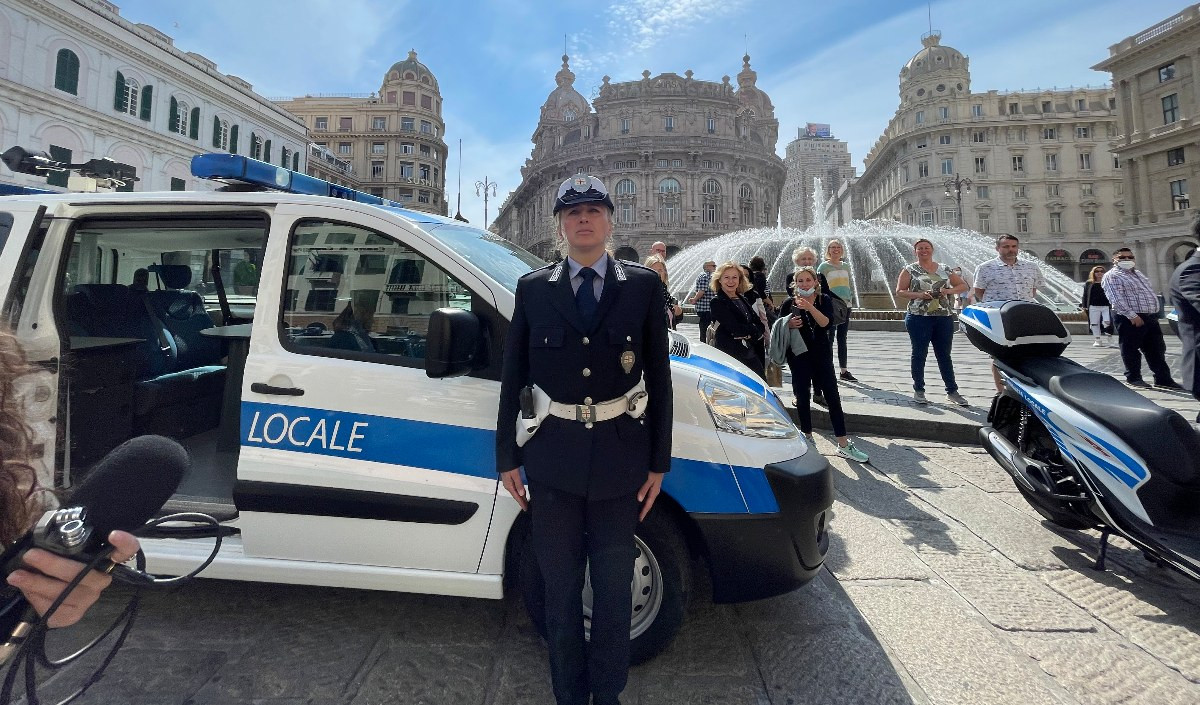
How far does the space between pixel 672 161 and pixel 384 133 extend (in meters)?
34.5

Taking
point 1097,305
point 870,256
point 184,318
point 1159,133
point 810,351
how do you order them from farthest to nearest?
point 1159,133 < point 870,256 < point 1097,305 < point 810,351 < point 184,318

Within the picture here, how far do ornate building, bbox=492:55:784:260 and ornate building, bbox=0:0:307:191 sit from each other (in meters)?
35.0

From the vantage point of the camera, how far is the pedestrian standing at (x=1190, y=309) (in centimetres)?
326

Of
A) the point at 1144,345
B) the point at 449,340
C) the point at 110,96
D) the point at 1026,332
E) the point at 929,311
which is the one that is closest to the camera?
the point at 449,340

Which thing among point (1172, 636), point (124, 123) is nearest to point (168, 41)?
point (124, 123)

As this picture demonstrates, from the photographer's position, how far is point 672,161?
61.8 metres

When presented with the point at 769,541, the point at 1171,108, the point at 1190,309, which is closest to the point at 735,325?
the point at 1190,309

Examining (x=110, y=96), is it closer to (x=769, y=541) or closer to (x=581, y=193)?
(x=581, y=193)

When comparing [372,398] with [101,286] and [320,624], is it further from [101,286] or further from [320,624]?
[101,286]

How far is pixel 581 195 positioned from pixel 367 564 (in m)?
1.77

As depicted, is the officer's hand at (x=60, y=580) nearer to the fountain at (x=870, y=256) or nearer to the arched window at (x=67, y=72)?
the fountain at (x=870, y=256)

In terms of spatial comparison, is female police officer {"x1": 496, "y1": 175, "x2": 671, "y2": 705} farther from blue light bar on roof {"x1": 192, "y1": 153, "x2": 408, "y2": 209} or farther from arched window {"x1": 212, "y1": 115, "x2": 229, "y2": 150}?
arched window {"x1": 212, "y1": 115, "x2": 229, "y2": 150}

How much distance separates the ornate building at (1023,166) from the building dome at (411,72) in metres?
61.1

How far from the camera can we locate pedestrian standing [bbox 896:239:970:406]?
6.21 meters
